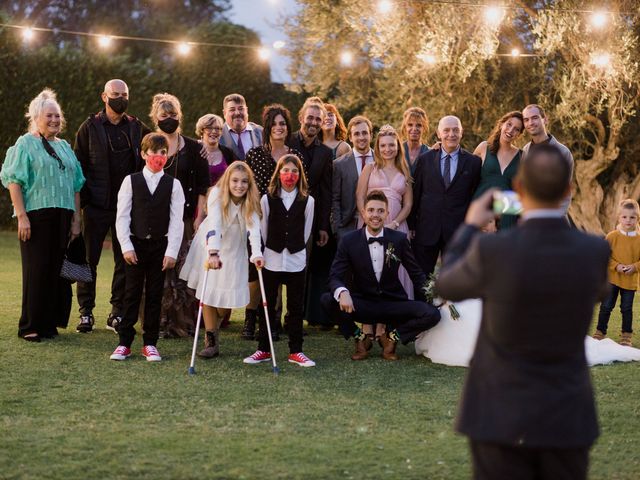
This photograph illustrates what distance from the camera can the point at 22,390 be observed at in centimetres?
591

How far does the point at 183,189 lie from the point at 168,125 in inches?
20.5

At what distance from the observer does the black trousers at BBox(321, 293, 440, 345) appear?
712 centimetres

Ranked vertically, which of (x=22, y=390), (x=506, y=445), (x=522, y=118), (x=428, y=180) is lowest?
(x=22, y=390)

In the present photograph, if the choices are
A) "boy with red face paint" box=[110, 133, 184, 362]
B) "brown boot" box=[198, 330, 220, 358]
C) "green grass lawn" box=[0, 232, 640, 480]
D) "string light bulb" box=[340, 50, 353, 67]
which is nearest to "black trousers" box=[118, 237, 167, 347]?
"boy with red face paint" box=[110, 133, 184, 362]

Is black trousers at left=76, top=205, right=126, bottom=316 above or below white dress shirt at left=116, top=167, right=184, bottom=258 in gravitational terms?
below

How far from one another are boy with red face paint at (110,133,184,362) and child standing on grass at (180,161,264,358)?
276 mm

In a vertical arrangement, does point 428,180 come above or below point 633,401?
above

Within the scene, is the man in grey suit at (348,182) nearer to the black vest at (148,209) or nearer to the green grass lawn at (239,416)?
the green grass lawn at (239,416)

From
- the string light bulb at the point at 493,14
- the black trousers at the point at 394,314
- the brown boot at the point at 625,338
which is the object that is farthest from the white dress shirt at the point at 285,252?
the string light bulb at the point at 493,14

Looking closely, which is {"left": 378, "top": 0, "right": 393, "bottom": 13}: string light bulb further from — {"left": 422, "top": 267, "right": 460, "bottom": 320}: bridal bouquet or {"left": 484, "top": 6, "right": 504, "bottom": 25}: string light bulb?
{"left": 422, "top": 267, "right": 460, "bottom": 320}: bridal bouquet

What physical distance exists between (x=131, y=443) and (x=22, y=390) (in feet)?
4.82

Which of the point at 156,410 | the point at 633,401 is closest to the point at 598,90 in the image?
the point at 633,401

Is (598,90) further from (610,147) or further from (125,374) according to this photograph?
(125,374)

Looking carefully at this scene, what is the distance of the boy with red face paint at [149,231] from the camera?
6.89 meters
